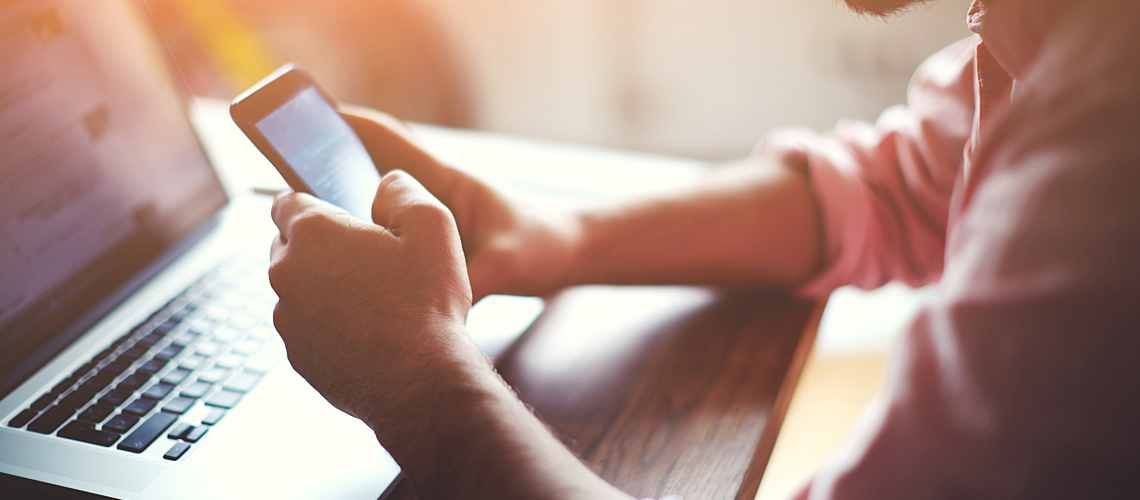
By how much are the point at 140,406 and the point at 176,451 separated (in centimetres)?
5

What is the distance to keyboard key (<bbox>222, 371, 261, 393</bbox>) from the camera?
21.5 inches

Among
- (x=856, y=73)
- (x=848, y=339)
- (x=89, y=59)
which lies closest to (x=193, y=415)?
(x=89, y=59)

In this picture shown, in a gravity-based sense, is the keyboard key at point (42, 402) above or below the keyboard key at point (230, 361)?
above

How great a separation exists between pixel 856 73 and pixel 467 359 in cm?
104

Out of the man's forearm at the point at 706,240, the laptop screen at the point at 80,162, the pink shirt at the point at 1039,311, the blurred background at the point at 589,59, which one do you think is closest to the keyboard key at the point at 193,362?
the laptop screen at the point at 80,162

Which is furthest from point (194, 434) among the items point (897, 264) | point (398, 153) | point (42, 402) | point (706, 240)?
point (897, 264)

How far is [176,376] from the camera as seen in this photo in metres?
0.55

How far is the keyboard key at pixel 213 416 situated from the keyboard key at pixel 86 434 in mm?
49

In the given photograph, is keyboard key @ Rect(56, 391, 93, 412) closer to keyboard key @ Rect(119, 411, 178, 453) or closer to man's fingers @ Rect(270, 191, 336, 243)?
keyboard key @ Rect(119, 411, 178, 453)

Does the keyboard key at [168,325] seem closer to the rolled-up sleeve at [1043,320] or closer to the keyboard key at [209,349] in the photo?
the keyboard key at [209,349]

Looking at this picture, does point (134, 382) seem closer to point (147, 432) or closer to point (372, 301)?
point (147, 432)

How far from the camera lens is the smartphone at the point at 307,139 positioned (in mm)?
562

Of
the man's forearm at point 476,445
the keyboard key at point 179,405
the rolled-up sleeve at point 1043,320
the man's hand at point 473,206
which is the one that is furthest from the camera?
the man's hand at point 473,206

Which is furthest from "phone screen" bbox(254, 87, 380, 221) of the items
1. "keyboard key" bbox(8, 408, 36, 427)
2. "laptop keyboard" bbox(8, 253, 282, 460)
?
"keyboard key" bbox(8, 408, 36, 427)
